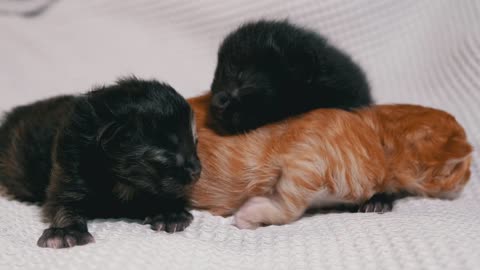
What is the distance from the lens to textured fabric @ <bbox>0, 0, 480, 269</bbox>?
1.85 metres

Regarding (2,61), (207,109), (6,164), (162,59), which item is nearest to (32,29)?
(2,61)

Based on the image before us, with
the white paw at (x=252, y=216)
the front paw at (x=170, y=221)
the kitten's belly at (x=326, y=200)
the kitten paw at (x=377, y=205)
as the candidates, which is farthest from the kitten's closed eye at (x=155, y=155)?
the kitten paw at (x=377, y=205)

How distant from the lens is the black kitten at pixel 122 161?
174cm

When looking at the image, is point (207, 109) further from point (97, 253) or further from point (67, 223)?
point (97, 253)

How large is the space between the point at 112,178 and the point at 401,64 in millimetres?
2314

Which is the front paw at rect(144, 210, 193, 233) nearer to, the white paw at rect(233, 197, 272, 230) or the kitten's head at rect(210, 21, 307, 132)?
the white paw at rect(233, 197, 272, 230)

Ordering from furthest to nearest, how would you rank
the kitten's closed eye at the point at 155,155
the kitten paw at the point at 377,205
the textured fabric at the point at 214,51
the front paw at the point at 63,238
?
the kitten paw at the point at 377,205, the textured fabric at the point at 214,51, the kitten's closed eye at the point at 155,155, the front paw at the point at 63,238

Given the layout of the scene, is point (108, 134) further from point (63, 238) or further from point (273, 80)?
point (273, 80)

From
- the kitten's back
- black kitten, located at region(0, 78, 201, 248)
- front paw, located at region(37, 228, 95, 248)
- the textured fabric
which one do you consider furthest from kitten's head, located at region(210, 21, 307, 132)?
front paw, located at region(37, 228, 95, 248)

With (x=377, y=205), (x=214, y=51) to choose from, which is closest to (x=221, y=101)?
(x=377, y=205)

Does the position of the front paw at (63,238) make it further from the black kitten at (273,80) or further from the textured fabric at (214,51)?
the black kitten at (273,80)

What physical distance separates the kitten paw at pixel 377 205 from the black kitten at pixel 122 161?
2.10 ft

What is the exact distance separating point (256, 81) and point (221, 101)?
155mm

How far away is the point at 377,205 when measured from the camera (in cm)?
203
